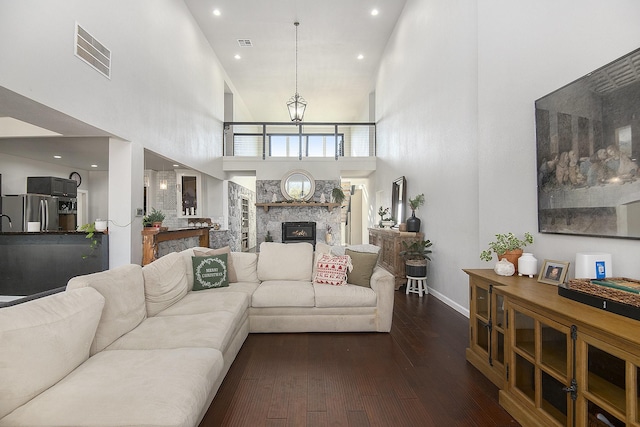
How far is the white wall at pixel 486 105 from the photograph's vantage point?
212 centimetres

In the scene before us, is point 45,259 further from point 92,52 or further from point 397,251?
point 397,251

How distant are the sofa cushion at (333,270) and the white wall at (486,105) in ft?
4.98

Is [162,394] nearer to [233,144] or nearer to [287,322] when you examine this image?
[287,322]

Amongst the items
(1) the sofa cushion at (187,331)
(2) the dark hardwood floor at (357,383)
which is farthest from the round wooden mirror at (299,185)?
(1) the sofa cushion at (187,331)

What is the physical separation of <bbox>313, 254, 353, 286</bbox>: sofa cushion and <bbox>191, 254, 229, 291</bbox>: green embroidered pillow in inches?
42.5

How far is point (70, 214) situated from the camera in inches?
294

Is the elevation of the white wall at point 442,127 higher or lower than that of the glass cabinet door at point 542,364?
higher

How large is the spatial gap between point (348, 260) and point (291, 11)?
18.2 ft

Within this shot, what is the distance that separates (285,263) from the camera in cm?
396

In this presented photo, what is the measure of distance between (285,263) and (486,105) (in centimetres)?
284

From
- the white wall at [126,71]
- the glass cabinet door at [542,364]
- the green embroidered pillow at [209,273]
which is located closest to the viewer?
Result: the glass cabinet door at [542,364]

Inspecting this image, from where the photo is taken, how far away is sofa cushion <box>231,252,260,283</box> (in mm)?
3930

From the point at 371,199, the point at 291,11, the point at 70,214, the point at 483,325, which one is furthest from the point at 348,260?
the point at 70,214

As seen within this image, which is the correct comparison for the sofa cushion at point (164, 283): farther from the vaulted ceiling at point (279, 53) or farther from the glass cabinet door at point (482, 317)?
the glass cabinet door at point (482, 317)
